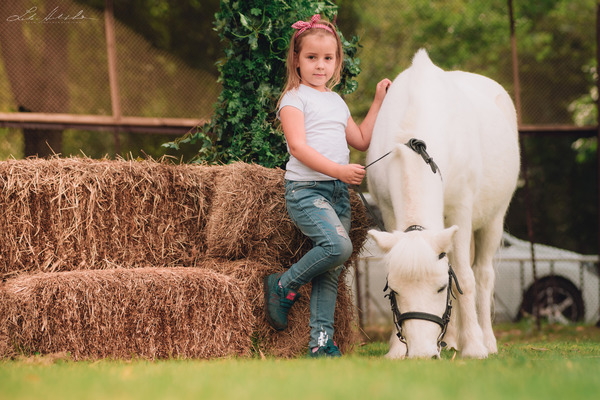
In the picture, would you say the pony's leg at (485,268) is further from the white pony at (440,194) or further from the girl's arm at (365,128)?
the girl's arm at (365,128)

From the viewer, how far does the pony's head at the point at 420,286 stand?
425 cm

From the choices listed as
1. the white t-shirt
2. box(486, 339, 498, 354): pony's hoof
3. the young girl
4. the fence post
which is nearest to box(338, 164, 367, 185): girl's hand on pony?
the young girl

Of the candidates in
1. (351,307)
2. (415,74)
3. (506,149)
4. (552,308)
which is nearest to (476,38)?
(552,308)

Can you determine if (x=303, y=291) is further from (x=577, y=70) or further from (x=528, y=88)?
(x=577, y=70)

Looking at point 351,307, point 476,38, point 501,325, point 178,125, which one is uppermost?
point 476,38

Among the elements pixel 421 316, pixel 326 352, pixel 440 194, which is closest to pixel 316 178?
pixel 440 194

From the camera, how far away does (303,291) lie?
17.8 feet

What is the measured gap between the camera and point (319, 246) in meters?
4.92

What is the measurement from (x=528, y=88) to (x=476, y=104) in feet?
10.2

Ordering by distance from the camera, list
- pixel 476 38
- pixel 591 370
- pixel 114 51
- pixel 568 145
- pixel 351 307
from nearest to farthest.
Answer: pixel 591 370, pixel 351 307, pixel 114 51, pixel 568 145, pixel 476 38

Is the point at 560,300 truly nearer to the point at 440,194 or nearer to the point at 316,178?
the point at 440,194

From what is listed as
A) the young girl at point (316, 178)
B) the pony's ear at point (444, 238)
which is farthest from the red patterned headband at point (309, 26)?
the pony's ear at point (444, 238)

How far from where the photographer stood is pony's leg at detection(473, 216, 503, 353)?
626 cm

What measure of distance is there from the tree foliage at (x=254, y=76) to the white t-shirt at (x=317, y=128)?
36.4 inches
